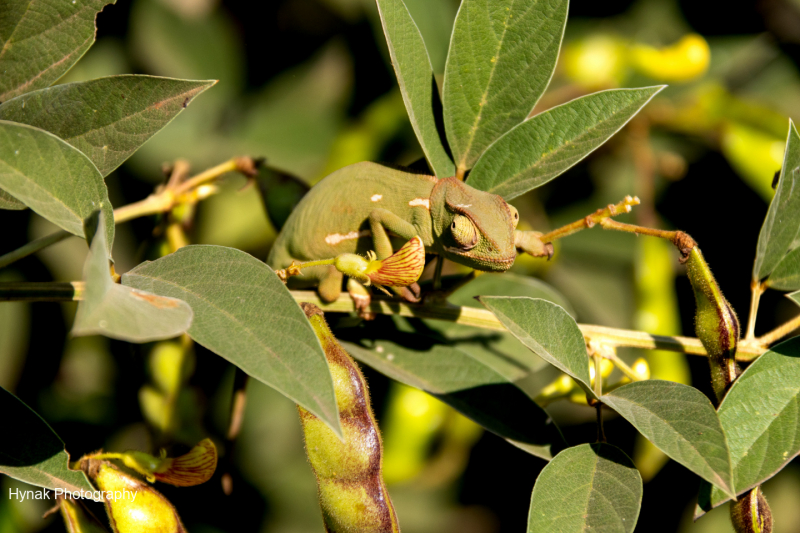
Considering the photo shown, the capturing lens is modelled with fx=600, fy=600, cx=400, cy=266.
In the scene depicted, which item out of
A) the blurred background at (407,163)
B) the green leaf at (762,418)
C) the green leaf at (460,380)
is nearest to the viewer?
the green leaf at (762,418)

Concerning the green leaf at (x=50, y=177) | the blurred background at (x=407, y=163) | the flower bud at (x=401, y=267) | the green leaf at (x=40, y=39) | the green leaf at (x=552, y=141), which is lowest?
the blurred background at (x=407, y=163)

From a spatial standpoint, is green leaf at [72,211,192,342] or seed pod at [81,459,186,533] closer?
green leaf at [72,211,192,342]

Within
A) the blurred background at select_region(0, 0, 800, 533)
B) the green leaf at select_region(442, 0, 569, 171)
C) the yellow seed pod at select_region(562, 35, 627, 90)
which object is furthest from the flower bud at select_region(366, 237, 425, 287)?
the yellow seed pod at select_region(562, 35, 627, 90)

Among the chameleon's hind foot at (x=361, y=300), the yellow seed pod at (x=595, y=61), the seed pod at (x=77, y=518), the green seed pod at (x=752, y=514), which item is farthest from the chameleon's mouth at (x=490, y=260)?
the yellow seed pod at (x=595, y=61)

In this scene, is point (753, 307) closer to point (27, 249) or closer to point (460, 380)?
point (460, 380)

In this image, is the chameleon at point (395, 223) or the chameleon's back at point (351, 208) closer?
the chameleon at point (395, 223)

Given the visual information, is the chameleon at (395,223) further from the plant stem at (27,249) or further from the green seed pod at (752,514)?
the green seed pod at (752,514)

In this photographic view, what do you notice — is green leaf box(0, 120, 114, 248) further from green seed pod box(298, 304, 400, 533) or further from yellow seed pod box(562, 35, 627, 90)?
yellow seed pod box(562, 35, 627, 90)
